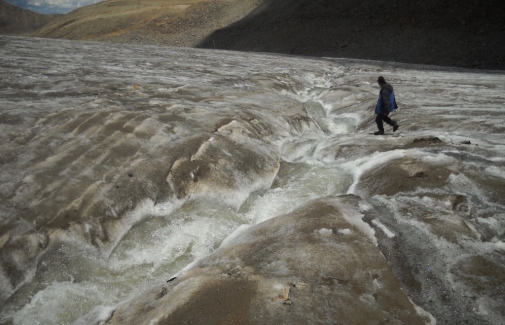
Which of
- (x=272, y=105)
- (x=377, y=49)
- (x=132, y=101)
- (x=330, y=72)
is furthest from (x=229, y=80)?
(x=377, y=49)

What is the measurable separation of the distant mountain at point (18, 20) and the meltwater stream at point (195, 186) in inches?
3476

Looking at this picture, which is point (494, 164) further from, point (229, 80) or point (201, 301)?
point (229, 80)

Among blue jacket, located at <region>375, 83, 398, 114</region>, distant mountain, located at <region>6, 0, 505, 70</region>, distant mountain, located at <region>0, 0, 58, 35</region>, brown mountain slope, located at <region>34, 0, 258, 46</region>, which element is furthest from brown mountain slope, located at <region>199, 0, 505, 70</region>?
distant mountain, located at <region>0, 0, 58, 35</region>

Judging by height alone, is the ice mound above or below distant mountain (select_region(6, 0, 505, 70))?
below

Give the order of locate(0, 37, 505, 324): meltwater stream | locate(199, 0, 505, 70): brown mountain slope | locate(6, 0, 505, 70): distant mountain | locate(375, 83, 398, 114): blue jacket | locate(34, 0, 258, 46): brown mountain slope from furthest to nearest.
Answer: locate(34, 0, 258, 46): brown mountain slope → locate(6, 0, 505, 70): distant mountain → locate(199, 0, 505, 70): brown mountain slope → locate(375, 83, 398, 114): blue jacket → locate(0, 37, 505, 324): meltwater stream

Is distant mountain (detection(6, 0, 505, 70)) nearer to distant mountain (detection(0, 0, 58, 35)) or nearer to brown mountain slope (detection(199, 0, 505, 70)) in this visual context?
brown mountain slope (detection(199, 0, 505, 70))

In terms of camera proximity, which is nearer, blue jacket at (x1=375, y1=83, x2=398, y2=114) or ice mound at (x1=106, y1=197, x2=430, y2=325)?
ice mound at (x1=106, y1=197, x2=430, y2=325)

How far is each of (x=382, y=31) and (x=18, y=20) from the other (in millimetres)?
87967

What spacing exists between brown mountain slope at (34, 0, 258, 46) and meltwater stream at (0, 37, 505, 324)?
3840 centimetres

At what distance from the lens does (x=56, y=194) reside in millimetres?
5566

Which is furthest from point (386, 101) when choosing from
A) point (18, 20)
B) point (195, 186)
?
point (18, 20)

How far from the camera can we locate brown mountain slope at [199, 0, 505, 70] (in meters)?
28.1

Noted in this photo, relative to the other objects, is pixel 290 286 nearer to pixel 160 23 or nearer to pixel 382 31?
pixel 382 31

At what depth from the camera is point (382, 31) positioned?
33.3m
